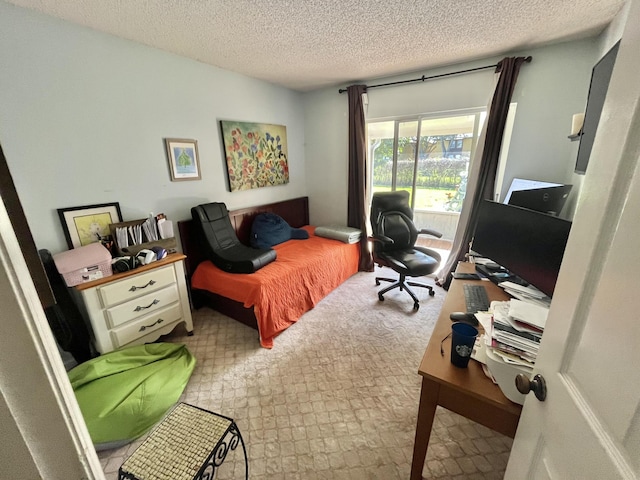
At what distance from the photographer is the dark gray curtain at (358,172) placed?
322 cm

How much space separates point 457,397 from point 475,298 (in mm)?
649

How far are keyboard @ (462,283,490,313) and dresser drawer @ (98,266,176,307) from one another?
7.19ft

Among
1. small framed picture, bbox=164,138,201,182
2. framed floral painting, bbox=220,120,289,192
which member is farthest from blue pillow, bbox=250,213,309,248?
small framed picture, bbox=164,138,201,182

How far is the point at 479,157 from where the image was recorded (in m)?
2.67

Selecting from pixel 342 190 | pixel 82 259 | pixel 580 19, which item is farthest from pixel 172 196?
pixel 580 19

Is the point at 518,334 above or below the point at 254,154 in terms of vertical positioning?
below

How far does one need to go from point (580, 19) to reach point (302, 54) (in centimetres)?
212

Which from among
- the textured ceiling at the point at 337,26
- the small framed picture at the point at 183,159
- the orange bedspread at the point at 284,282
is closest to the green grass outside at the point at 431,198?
the orange bedspread at the point at 284,282

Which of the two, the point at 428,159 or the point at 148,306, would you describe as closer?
the point at 148,306

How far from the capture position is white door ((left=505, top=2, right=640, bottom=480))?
0.45 metres

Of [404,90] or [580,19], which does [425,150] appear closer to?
[404,90]

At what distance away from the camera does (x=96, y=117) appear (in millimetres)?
1932

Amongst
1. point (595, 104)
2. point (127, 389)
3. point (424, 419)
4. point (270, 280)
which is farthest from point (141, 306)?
point (595, 104)

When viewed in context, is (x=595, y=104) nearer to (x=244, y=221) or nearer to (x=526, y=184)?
(x=526, y=184)
